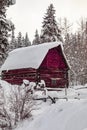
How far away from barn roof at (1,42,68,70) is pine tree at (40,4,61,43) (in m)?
9.49

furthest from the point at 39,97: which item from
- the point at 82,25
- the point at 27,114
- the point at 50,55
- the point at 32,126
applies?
the point at 82,25

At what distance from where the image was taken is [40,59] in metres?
29.5

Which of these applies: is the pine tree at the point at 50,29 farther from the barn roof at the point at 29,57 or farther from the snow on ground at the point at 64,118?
the snow on ground at the point at 64,118

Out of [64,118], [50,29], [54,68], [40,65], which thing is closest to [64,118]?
[64,118]

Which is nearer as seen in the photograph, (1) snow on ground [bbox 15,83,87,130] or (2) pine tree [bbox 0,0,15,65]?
(1) snow on ground [bbox 15,83,87,130]

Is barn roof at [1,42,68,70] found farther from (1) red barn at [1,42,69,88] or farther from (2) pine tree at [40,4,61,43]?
(2) pine tree at [40,4,61,43]

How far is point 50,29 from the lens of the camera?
44.0 metres

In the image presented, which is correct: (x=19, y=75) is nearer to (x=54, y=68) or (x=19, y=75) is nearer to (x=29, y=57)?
(x=29, y=57)

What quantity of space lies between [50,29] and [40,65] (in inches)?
584

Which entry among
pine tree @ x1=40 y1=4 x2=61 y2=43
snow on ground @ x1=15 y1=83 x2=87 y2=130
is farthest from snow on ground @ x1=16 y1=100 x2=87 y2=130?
pine tree @ x1=40 y1=4 x2=61 y2=43

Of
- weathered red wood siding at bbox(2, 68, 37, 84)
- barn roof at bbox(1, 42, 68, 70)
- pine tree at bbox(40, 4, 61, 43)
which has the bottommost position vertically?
weathered red wood siding at bbox(2, 68, 37, 84)

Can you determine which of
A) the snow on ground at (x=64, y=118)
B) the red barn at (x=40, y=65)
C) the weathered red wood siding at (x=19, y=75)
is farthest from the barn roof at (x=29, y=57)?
the snow on ground at (x=64, y=118)

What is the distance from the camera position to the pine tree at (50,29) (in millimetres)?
43625

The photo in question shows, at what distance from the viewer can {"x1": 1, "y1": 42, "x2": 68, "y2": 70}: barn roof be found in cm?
2988
